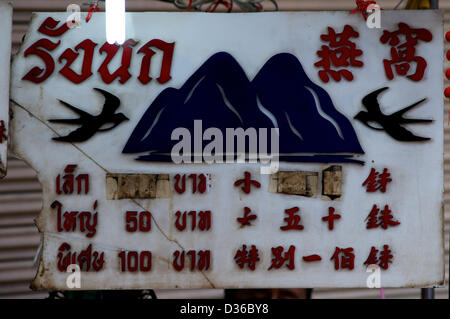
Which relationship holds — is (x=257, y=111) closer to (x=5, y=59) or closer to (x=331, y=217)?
(x=331, y=217)

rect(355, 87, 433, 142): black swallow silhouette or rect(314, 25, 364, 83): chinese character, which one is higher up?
rect(314, 25, 364, 83): chinese character

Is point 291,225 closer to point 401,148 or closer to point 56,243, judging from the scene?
point 401,148

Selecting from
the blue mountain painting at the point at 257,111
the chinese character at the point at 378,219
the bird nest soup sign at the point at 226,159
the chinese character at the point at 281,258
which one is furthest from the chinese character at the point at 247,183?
the chinese character at the point at 378,219

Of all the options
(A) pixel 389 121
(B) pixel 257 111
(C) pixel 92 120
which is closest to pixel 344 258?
(A) pixel 389 121

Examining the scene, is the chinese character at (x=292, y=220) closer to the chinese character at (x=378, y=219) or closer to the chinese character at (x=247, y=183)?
the chinese character at (x=247, y=183)

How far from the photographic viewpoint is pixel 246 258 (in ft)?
9.21

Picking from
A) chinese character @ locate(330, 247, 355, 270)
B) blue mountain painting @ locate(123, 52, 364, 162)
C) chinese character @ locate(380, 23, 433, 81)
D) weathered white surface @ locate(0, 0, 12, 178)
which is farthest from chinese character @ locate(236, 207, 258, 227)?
weathered white surface @ locate(0, 0, 12, 178)

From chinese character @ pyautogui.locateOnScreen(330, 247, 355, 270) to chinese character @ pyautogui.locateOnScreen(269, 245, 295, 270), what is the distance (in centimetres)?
20

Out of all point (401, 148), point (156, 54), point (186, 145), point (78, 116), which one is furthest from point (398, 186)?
point (78, 116)

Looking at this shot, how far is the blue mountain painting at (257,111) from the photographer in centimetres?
283

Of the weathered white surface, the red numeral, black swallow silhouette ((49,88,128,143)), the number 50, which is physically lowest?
the red numeral

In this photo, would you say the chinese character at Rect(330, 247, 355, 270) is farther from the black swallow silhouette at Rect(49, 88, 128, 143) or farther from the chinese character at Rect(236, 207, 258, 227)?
the black swallow silhouette at Rect(49, 88, 128, 143)

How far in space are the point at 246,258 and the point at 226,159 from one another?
1.58ft

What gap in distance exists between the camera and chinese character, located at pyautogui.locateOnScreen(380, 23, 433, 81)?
2.88 m
